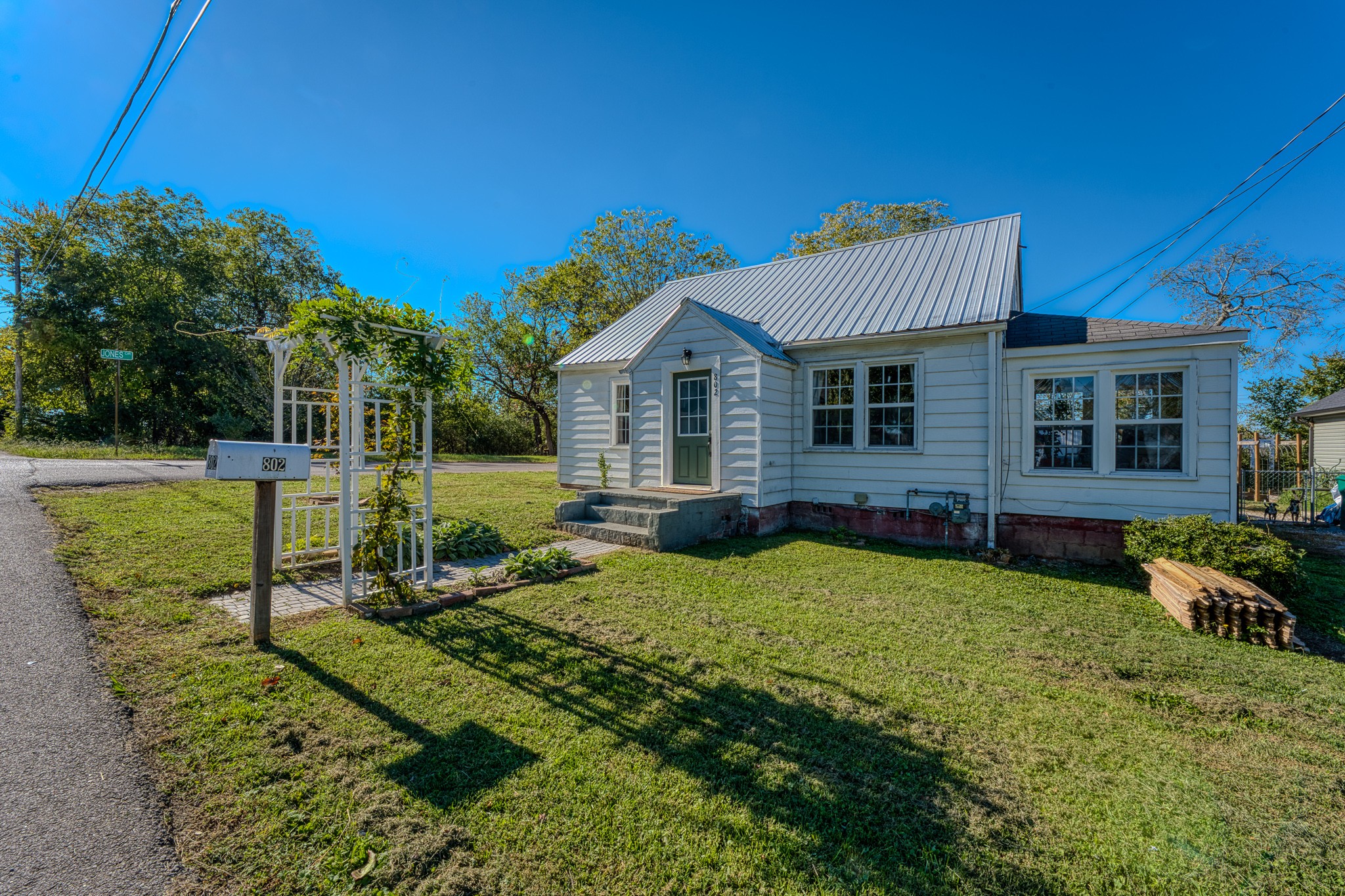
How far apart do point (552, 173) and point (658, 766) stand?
44.2 feet

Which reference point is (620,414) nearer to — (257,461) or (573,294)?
(257,461)

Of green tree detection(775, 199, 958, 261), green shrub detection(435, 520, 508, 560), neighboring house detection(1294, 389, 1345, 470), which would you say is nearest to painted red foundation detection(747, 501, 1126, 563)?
green shrub detection(435, 520, 508, 560)

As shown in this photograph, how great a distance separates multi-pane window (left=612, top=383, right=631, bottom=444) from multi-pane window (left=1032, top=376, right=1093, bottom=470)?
7.47 metres

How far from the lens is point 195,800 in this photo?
2252 mm

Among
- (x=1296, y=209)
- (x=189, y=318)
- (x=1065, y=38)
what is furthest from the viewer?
(x=189, y=318)

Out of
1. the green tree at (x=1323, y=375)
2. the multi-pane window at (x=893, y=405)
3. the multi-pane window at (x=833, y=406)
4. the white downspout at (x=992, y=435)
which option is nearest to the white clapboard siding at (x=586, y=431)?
the multi-pane window at (x=833, y=406)

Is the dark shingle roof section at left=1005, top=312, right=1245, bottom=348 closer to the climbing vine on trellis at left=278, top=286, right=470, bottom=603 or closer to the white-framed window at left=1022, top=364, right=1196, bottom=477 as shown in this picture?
the white-framed window at left=1022, top=364, right=1196, bottom=477

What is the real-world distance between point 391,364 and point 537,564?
2.62 metres

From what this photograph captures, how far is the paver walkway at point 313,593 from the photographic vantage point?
4.64 metres

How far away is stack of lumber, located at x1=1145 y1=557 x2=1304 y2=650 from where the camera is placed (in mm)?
4590

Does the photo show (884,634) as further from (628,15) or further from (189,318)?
(189,318)

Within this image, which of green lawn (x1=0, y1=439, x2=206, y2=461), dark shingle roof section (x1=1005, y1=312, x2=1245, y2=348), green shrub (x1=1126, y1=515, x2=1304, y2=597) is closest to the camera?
green shrub (x1=1126, y1=515, x2=1304, y2=597)

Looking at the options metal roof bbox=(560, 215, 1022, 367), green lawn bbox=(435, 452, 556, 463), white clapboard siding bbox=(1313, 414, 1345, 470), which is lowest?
green lawn bbox=(435, 452, 556, 463)

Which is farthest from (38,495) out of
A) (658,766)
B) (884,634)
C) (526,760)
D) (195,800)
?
(884,634)
